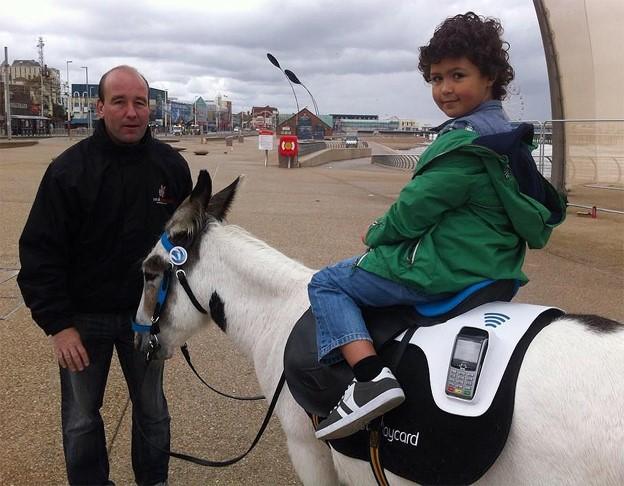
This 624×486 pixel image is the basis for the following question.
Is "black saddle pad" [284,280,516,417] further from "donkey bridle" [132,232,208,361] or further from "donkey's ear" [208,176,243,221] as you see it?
"donkey's ear" [208,176,243,221]

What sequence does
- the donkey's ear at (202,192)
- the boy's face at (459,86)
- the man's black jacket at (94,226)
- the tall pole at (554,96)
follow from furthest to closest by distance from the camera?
the tall pole at (554,96), the man's black jacket at (94,226), the donkey's ear at (202,192), the boy's face at (459,86)

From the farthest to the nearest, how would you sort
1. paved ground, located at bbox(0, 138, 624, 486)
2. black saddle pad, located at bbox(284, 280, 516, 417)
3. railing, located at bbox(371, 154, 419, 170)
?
railing, located at bbox(371, 154, 419, 170), paved ground, located at bbox(0, 138, 624, 486), black saddle pad, located at bbox(284, 280, 516, 417)

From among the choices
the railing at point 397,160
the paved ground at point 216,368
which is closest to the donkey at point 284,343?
the paved ground at point 216,368

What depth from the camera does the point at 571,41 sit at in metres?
15.4

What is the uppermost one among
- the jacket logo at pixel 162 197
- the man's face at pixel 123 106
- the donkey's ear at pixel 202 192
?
the man's face at pixel 123 106

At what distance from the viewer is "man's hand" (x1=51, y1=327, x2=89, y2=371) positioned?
9.36 ft

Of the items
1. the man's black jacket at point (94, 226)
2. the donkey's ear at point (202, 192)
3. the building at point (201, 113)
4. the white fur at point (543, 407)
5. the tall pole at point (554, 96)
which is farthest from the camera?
the building at point (201, 113)

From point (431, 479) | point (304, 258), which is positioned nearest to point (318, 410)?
point (431, 479)

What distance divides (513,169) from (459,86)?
0.44 m

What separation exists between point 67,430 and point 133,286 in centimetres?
89

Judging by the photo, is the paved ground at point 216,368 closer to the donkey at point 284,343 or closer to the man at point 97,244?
the man at point 97,244

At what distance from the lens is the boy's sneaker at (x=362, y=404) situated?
1908mm

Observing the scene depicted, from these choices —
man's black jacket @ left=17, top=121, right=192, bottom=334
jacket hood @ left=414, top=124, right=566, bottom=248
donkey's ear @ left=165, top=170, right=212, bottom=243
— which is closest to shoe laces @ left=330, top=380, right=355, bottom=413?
jacket hood @ left=414, top=124, right=566, bottom=248

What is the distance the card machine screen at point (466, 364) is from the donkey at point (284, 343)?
15 centimetres
